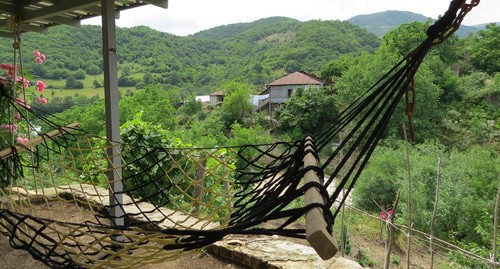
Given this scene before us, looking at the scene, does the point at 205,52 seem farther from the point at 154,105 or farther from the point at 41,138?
the point at 41,138

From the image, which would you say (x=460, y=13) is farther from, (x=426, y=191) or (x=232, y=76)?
(x=232, y=76)

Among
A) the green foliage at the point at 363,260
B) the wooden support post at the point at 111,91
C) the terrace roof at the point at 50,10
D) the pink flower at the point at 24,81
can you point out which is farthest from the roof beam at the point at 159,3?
the green foliage at the point at 363,260

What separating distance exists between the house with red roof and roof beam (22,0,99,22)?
1832 cm

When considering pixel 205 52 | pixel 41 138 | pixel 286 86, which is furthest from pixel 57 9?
pixel 205 52

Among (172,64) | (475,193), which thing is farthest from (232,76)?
(475,193)

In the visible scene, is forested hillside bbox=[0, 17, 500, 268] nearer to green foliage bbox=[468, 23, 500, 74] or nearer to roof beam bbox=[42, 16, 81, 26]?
green foliage bbox=[468, 23, 500, 74]

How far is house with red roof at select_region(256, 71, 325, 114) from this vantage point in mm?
20672

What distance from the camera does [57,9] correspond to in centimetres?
176

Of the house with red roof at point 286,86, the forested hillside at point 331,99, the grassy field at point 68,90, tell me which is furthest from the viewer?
the house with red roof at point 286,86

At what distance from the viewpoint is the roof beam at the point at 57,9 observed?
5.32 ft

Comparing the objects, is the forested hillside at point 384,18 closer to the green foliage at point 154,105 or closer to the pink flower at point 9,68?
the green foliage at point 154,105

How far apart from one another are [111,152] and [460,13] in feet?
4.91

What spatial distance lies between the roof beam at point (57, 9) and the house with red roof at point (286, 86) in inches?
721

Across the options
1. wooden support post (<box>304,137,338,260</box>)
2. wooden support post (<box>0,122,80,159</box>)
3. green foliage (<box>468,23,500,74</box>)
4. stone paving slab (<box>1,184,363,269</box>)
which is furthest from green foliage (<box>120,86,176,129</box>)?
green foliage (<box>468,23,500,74</box>)
